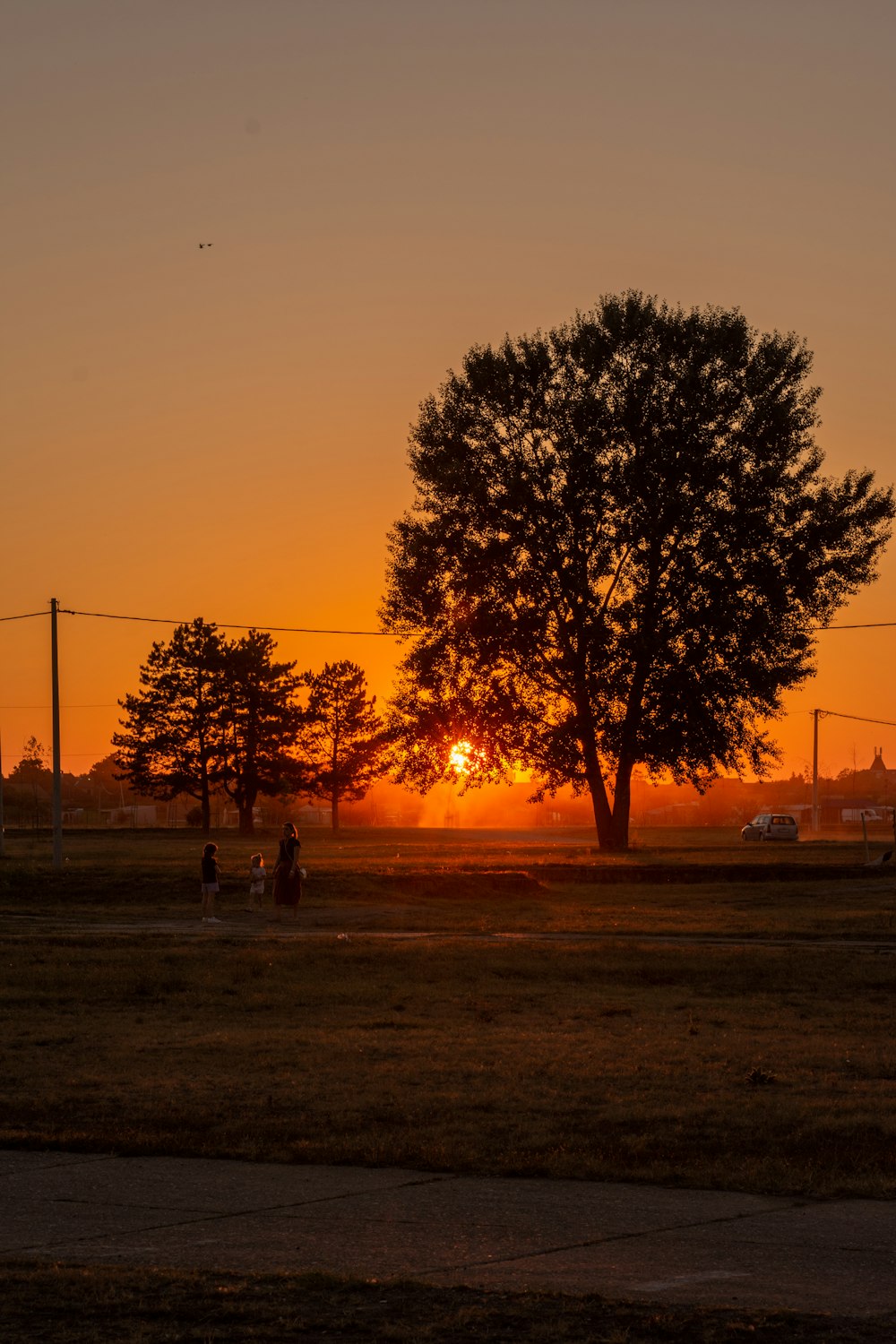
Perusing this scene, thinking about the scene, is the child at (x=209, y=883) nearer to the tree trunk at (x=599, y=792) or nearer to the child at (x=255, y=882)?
the child at (x=255, y=882)

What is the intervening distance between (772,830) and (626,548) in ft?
114

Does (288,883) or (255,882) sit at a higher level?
(288,883)

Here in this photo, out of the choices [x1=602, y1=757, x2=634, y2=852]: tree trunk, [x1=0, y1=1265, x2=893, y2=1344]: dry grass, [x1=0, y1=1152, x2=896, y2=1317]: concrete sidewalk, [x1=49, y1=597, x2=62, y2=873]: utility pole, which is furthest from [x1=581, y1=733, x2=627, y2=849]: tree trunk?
[x1=0, y1=1265, x2=893, y2=1344]: dry grass

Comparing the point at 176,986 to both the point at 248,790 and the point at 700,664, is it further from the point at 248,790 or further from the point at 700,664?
the point at 248,790

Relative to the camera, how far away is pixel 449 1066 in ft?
39.6

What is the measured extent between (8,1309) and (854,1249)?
3584 mm

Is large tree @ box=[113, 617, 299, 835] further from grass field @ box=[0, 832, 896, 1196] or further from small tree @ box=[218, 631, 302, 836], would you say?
grass field @ box=[0, 832, 896, 1196]

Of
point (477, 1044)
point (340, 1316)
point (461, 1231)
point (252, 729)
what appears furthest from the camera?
point (252, 729)

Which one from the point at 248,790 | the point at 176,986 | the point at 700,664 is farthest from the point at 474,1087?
the point at 248,790

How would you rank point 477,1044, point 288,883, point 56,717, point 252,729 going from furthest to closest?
A: point 252,729 → point 56,717 → point 288,883 → point 477,1044

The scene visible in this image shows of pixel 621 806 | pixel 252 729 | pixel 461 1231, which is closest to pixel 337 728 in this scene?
pixel 252 729

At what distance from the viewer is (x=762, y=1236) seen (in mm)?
7035

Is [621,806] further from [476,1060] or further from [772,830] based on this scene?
[476,1060]

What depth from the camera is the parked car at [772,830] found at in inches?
2928
